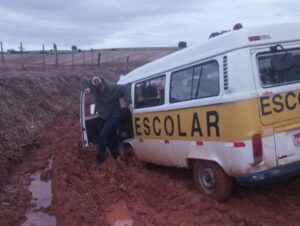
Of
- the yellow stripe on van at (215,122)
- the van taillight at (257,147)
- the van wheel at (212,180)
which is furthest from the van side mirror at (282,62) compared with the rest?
the van wheel at (212,180)

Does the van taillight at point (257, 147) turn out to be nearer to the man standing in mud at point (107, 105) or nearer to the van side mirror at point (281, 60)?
the van side mirror at point (281, 60)

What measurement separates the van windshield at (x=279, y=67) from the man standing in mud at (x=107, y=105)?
334 centimetres

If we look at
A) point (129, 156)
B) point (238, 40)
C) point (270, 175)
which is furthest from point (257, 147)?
point (129, 156)

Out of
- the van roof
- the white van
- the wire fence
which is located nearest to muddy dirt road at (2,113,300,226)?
the white van

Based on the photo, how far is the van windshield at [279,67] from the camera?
19.8ft

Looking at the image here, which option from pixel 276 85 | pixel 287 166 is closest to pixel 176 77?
pixel 276 85

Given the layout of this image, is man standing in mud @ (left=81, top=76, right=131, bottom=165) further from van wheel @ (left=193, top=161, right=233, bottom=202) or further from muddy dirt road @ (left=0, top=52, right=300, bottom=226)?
van wheel @ (left=193, top=161, right=233, bottom=202)

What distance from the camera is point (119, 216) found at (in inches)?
245

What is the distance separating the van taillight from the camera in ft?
18.9

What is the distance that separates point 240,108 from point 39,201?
3514 mm

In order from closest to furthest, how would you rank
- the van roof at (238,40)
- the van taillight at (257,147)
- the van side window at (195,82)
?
A: the van taillight at (257,147) → the van roof at (238,40) → the van side window at (195,82)

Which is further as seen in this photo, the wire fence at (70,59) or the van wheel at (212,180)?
the wire fence at (70,59)

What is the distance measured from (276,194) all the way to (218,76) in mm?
1968

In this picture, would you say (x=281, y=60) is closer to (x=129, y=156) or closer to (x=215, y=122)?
(x=215, y=122)
